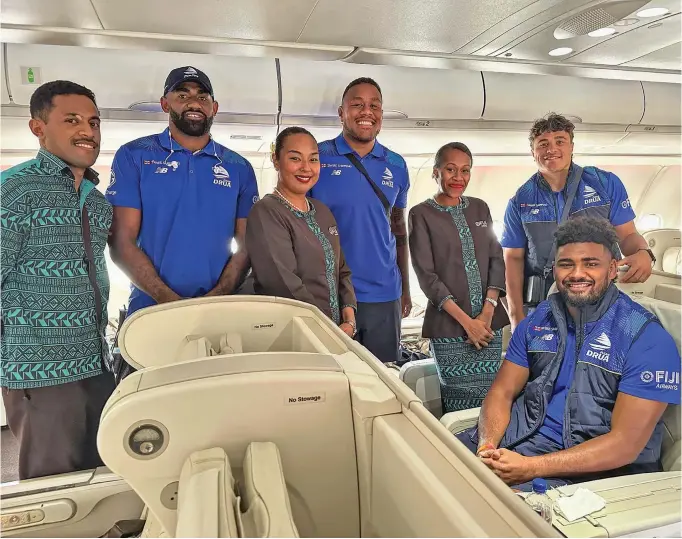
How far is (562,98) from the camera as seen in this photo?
4.46 m

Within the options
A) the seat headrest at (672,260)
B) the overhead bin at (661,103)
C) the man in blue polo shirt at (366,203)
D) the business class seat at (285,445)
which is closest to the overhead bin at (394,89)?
the man in blue polo shirt at (366,203)

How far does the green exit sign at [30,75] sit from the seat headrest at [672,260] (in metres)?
7.07

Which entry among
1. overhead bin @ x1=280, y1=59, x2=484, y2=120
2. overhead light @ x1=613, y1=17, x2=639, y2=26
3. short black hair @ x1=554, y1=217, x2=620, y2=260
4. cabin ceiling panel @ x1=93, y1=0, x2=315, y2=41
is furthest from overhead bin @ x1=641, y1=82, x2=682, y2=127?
cabin ceiling panel @ x1=93, y1=0, x2=315, y2=41

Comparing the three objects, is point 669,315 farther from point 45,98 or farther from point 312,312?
point 45,98

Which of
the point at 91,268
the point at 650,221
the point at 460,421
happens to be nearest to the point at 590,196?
the point at 460,421

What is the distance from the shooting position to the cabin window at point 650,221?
8.44 meters

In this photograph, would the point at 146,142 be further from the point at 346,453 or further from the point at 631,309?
the point at 631,309

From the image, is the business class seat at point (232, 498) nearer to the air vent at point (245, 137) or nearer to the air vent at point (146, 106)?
the air vent at point (146, 106)

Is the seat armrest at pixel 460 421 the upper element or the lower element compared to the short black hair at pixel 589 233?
lower

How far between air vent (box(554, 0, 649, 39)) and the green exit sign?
3049 millimetres

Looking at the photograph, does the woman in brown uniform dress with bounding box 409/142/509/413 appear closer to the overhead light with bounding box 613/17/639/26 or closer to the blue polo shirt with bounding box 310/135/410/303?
the blue polo shirt with bounding box 310/135/410/303

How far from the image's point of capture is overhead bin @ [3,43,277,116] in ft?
9.97

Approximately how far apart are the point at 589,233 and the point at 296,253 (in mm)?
1377

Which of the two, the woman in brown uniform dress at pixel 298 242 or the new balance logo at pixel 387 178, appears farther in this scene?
the new balance logo at pixel 387 178
